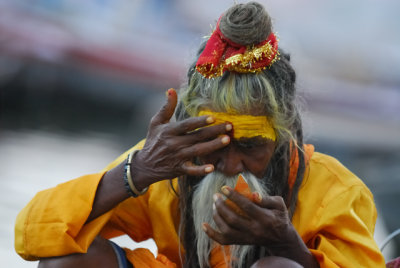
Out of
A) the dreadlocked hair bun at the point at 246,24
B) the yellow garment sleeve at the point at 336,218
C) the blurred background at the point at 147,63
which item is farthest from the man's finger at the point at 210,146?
the blurred background at the point at 147,63

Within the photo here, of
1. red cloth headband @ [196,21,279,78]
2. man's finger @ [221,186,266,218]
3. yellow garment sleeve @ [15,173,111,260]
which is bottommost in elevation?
yellow garment sleeve @ [15,173,111,260]

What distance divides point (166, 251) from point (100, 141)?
230 inches

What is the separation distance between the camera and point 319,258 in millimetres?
2559

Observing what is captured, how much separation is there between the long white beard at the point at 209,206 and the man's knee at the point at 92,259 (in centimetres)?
37

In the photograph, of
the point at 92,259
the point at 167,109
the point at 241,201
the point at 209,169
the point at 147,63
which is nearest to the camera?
the point at 241,201

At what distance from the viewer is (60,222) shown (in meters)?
2.67

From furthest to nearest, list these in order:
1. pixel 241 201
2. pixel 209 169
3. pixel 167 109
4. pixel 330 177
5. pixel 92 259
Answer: pixel 330 177, pixel 92 259, pixel 167 109, pixel 209 169, pixel 241 201

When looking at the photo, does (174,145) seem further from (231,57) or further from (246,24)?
(246,24)

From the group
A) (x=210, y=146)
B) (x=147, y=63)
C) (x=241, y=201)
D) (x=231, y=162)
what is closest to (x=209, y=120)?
(x=210, y=146)

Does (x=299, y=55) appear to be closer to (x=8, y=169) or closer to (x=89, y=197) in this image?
(x=8, y=169)

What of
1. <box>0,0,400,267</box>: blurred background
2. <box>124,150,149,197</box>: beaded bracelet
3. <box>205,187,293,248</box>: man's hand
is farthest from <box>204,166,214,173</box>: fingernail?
<box>0,0,400,267</box>: blurred background

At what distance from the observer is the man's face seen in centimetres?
263

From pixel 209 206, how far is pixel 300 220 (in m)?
0.38

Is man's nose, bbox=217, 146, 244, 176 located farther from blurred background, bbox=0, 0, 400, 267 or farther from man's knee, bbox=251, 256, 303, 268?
blurred background, bbox=0, 0, 400, 267
